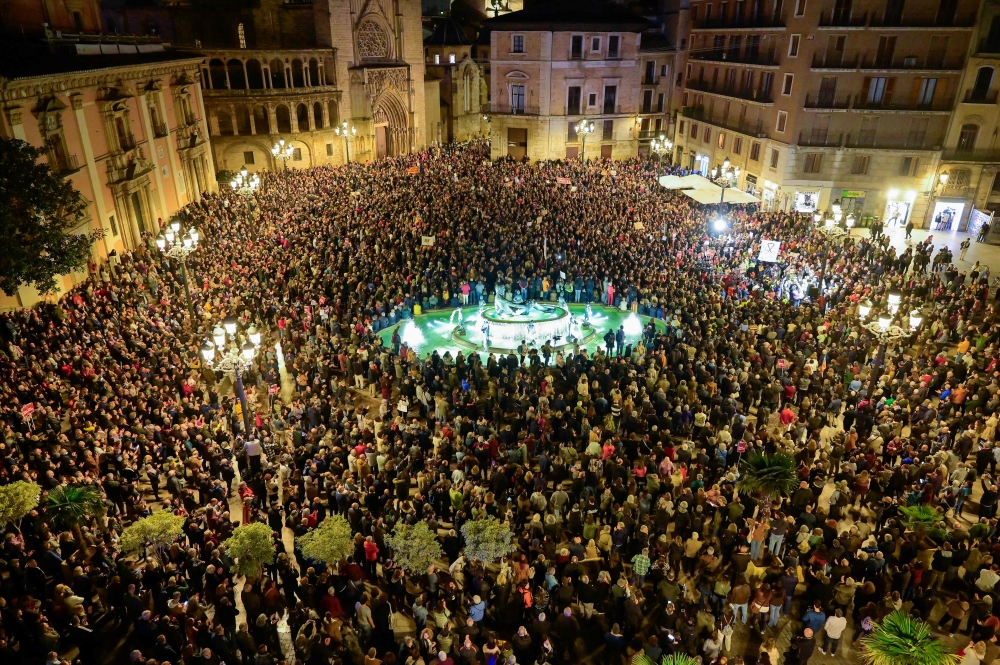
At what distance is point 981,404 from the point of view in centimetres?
1444

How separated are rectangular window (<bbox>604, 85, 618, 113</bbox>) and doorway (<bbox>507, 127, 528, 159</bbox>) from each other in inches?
247

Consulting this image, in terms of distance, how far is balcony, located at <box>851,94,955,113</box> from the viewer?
32.1 m

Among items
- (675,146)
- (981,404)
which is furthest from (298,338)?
(675,146)

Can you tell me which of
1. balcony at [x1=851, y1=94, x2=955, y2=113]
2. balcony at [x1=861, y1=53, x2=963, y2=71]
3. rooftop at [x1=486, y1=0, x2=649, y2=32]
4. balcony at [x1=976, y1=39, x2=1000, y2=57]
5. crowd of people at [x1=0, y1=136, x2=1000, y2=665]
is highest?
rooftop at [x1=486, y1=0, x2=649, y2=32]

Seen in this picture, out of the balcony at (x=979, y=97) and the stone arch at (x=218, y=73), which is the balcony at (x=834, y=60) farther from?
the stone arch at (x=218, y=73)

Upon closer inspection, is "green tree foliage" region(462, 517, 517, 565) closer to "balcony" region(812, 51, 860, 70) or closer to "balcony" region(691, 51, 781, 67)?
"balcony" region(812, 51, 860, 70)

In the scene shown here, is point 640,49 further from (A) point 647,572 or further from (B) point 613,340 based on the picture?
(A) point 647,572

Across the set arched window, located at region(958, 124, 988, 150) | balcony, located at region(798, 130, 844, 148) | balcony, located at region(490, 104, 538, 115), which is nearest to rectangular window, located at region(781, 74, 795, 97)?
balcony, located at region(798, 130, 844, 148)

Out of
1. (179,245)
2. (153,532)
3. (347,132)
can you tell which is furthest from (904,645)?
(347,132)

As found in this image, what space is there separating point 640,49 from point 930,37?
2156 centimetres

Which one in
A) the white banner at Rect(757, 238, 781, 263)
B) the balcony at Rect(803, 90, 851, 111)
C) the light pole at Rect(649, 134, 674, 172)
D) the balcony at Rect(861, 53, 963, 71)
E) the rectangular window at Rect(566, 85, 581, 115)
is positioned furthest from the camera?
the rectangular window at Rect(566, 85, 581, 115)

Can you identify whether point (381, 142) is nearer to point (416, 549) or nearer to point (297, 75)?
point (297, 75)

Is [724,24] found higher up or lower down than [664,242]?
higher up

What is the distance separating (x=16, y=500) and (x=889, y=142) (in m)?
38.2
